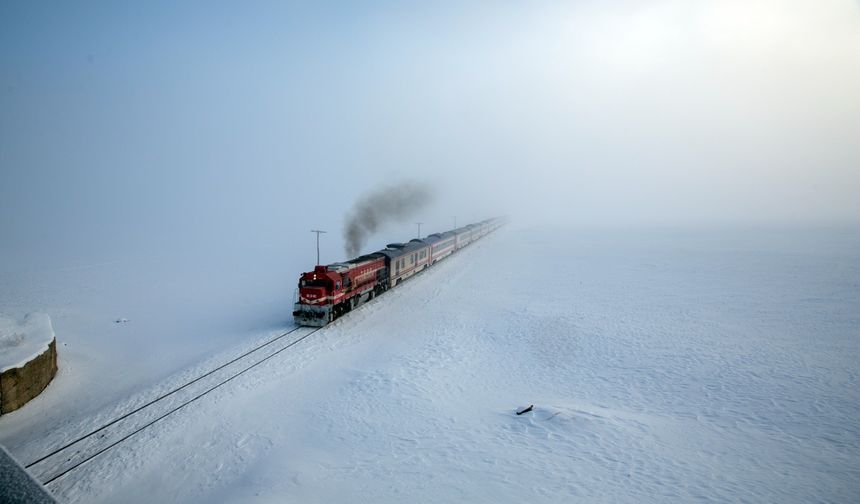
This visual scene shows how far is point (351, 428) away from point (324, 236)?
2818 inches

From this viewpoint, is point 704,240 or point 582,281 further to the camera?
point 704,240

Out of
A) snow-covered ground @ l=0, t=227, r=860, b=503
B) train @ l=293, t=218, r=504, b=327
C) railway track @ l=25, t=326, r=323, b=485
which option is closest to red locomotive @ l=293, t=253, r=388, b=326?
train @ l=293, t=218, r=504, b=327

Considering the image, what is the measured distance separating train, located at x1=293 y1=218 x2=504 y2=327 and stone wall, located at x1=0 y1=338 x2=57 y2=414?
33.8 ft

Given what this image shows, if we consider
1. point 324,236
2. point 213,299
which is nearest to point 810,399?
point 213,299

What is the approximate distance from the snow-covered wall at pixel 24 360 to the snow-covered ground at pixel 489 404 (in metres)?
0.67

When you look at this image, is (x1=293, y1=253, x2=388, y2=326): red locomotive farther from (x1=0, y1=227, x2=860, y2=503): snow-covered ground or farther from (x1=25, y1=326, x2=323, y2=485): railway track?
(x1=25, y1=326, x2=323, y2=485): railway track

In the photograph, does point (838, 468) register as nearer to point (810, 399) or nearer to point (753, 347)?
point (810, 399)

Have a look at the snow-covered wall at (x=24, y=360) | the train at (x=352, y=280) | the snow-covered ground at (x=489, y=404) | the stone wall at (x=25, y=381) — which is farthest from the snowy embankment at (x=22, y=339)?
the train at (x=352, y=280)

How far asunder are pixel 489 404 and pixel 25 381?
1767 centimetres

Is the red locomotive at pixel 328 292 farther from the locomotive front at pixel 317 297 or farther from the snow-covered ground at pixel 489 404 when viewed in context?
the snow-covered ground at pixel 489 404

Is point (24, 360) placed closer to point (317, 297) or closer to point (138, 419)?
point (138, 419)

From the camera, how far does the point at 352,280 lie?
A: 24.3 meters

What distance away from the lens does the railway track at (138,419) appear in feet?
37.4

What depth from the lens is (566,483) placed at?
9984mm
